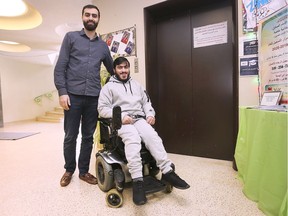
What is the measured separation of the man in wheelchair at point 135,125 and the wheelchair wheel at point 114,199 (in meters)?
0.16

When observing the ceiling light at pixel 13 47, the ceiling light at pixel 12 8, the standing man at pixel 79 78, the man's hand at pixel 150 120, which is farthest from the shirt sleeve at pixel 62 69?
the ceiling light at pixel 13 47

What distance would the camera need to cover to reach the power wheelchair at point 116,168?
4.02 ft

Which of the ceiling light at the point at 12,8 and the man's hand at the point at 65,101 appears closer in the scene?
the man's hand at the point at 65,101

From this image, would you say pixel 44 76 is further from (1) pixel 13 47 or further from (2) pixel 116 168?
(2) pixel 116 168

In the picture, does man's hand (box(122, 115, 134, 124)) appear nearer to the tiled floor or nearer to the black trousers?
the black trousers

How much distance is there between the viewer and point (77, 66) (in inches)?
59.7

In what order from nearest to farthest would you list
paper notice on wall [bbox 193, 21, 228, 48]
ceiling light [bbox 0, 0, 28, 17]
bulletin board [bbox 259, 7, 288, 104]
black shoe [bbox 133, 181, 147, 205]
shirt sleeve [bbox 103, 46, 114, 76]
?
black shoe [bbox 133, 181, 147, 205]
bulletin board [bbox 259, 7, 288, 104]
shirt sleeve [bbox 103, 46, 114, 76]
paper notice on wall [bbox 193, 21, 228, 48]
ceiling light [bbox 0, 0, 28, 17]

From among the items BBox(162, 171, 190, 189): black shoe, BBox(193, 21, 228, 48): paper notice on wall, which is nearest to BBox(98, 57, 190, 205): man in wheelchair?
BBox(162, 171, 190, 189): black shoe

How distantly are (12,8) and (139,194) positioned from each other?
3806 millimetres

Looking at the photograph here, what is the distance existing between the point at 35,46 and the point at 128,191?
4.68 metres

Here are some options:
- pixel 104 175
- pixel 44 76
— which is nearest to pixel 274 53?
pixel 104 175

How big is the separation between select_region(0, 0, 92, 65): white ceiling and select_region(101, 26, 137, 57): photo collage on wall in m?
0.75

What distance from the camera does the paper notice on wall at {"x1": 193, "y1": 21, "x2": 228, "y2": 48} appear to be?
197 centimetres

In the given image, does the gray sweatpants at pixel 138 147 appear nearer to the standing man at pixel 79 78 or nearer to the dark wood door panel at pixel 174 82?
the standing man at pixel 79 78
